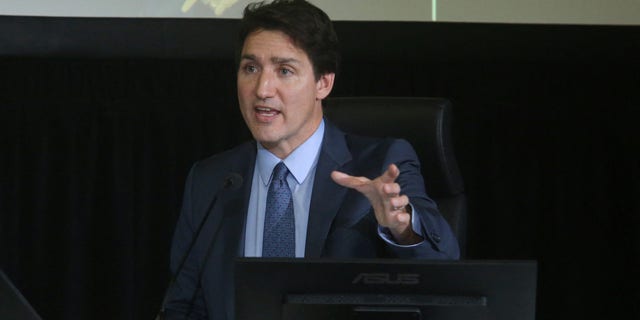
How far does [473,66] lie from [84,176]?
1.27 metres

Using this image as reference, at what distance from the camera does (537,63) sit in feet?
10.5

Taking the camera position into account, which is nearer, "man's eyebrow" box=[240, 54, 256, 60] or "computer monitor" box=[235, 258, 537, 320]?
"computer monitor" box=[235, 258, 537, 320]

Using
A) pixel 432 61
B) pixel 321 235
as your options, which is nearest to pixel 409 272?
pixel 321 235

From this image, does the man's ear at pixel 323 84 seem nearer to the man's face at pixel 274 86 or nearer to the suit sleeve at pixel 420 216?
the man's face at pixel 274 86

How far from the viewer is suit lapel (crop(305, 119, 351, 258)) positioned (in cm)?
200

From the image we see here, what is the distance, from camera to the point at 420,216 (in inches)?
67.1

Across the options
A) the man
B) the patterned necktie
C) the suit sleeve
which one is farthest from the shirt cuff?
the patterned necktie

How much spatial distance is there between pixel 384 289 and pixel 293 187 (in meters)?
0.77

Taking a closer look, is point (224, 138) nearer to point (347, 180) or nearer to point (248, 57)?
point (248, 57)

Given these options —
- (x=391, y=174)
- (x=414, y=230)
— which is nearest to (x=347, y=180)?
(x=391, y=174)

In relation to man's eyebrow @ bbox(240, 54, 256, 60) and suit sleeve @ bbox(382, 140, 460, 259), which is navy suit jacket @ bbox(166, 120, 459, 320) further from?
man's eyebrow @ bbox(240, 54, 256, 60)

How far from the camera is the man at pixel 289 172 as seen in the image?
6.57ft

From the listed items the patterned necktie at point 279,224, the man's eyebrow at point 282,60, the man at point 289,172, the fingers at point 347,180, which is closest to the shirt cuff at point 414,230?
the fingers at point 347,180

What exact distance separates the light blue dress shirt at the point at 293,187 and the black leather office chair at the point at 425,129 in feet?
0.50
